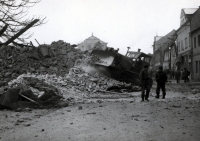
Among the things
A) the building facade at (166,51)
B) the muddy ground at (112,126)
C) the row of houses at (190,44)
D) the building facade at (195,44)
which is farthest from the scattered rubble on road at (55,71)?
the building facade at (166,51)

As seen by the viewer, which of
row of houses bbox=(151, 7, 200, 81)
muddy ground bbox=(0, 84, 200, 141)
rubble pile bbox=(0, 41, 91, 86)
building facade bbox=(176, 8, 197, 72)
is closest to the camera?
muddy ground bbox=(0, 84, 200, 141)

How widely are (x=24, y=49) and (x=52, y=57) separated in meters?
2.13

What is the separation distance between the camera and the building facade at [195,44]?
95.3ft

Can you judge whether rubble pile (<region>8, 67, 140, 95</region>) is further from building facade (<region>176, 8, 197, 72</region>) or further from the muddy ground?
building facade (<region>176, 8, 197, 72</region>)

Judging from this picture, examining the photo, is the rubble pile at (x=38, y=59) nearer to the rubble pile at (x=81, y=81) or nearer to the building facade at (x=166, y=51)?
the rubble pile at (x=81, y=81)

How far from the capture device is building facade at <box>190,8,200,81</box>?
29062 millimetres

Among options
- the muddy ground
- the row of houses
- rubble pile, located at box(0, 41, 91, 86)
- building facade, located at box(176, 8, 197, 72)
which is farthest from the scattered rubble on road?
building facade, located at box(176, 8, 197, 72)

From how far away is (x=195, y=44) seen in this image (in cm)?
3073

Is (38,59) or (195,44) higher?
(195,44)

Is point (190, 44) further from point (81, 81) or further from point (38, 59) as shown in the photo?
point (38, 59)

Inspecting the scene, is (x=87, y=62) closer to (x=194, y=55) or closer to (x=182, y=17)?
(x=194, y=55)

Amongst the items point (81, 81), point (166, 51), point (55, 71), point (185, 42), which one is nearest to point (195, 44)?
point (185, 42)

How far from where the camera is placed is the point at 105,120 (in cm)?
668

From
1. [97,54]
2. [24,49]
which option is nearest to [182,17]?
[97,54]
